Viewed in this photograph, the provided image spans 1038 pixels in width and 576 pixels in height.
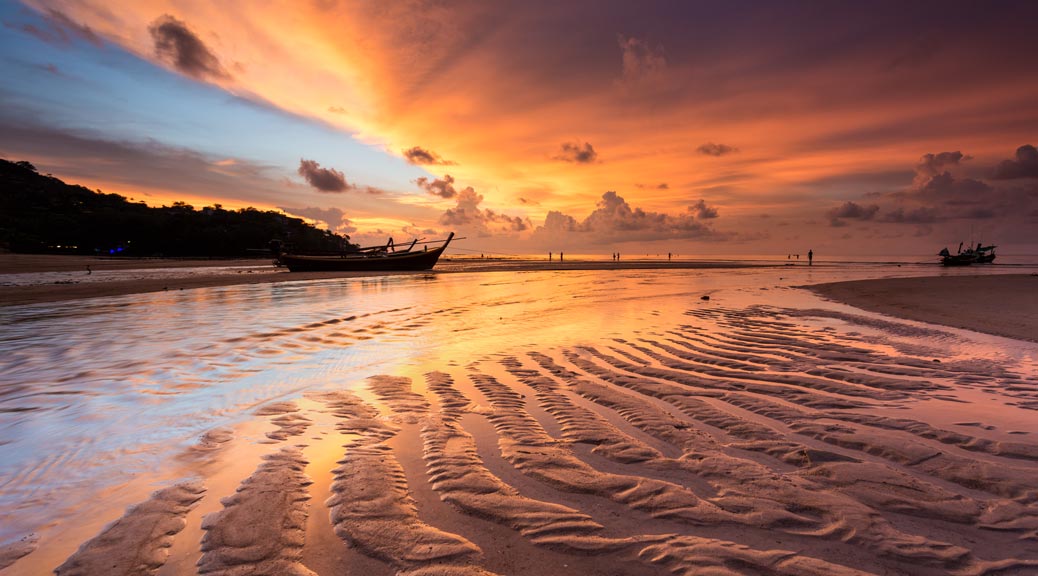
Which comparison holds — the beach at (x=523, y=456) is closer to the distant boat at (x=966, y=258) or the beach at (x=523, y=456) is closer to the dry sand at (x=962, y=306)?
the dry sand at (x=962, y=306)

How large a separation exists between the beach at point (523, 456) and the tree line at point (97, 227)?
72.1 metres

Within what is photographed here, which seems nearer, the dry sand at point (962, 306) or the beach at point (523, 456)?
the beach at point (523, 456)

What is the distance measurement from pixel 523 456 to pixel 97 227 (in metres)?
128

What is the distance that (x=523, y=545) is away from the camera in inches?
97.7

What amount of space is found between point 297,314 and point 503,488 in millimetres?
11994

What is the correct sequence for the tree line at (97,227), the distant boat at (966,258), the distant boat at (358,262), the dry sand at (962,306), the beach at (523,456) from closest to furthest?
the beach at (523,456) → the dry sand at (962,306) → the distant boat at (358,262) → the distant boat at (966,258) → the tree line at (97,227)

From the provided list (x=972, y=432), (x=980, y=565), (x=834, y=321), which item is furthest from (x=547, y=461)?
(x=834, y=321)

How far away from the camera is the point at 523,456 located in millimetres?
3707

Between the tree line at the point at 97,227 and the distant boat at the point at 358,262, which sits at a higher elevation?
the tree line at the point at 97,227

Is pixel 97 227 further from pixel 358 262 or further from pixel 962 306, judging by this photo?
pixel 962 306

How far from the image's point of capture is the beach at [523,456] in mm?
2436

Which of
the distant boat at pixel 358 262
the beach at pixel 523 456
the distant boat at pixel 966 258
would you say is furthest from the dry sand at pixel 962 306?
the distant boat at pixel 966 258

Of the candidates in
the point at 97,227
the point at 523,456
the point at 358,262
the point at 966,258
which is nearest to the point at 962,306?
the point at 523,456

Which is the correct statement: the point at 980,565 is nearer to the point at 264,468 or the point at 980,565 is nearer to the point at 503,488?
the point at 503,488
